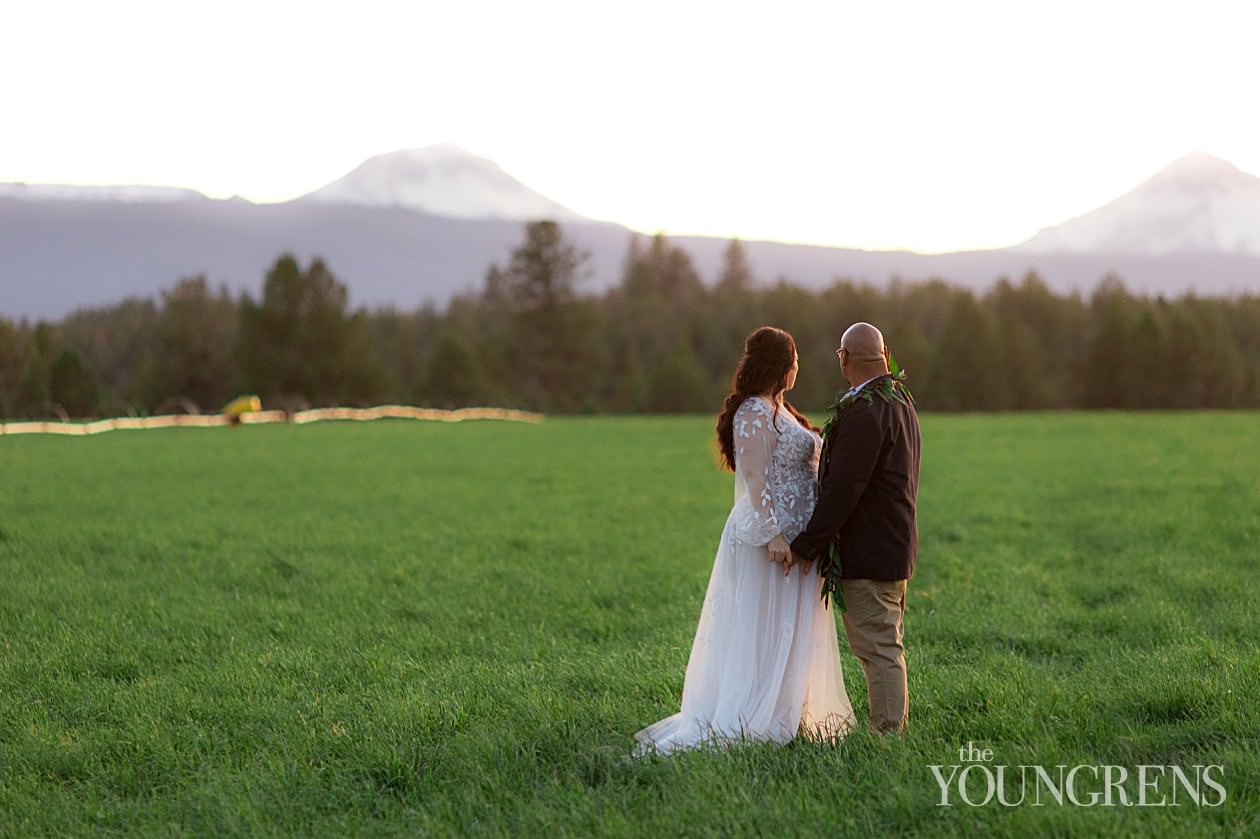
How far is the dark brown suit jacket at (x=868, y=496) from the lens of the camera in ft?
17.9

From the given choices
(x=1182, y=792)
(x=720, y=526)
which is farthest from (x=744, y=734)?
(x=720, y=526)

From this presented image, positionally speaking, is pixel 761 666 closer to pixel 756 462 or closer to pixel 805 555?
pixel 805 555

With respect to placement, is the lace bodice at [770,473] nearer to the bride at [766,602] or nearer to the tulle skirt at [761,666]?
the bride at [766,602]

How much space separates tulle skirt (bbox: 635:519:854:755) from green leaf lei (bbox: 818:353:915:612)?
0.10 m

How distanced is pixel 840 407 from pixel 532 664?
329cm

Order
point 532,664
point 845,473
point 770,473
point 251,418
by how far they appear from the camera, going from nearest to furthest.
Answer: point 845,473
point 770,473
point 532,664
point 251,418

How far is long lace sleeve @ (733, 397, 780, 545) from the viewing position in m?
5.66

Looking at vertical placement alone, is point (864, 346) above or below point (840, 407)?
above

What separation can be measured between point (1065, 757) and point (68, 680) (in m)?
6.08

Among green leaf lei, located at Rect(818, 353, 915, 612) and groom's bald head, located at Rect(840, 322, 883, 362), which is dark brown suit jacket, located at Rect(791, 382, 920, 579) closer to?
green leaf lei, located at Rect(818, 353, 915, 612)

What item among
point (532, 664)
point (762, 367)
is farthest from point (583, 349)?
point (762, 367)

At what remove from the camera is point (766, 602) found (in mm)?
5781

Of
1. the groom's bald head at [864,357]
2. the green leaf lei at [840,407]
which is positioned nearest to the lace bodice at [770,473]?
the green leaf lei at [840,407]

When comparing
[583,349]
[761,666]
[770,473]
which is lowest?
[583,349]
